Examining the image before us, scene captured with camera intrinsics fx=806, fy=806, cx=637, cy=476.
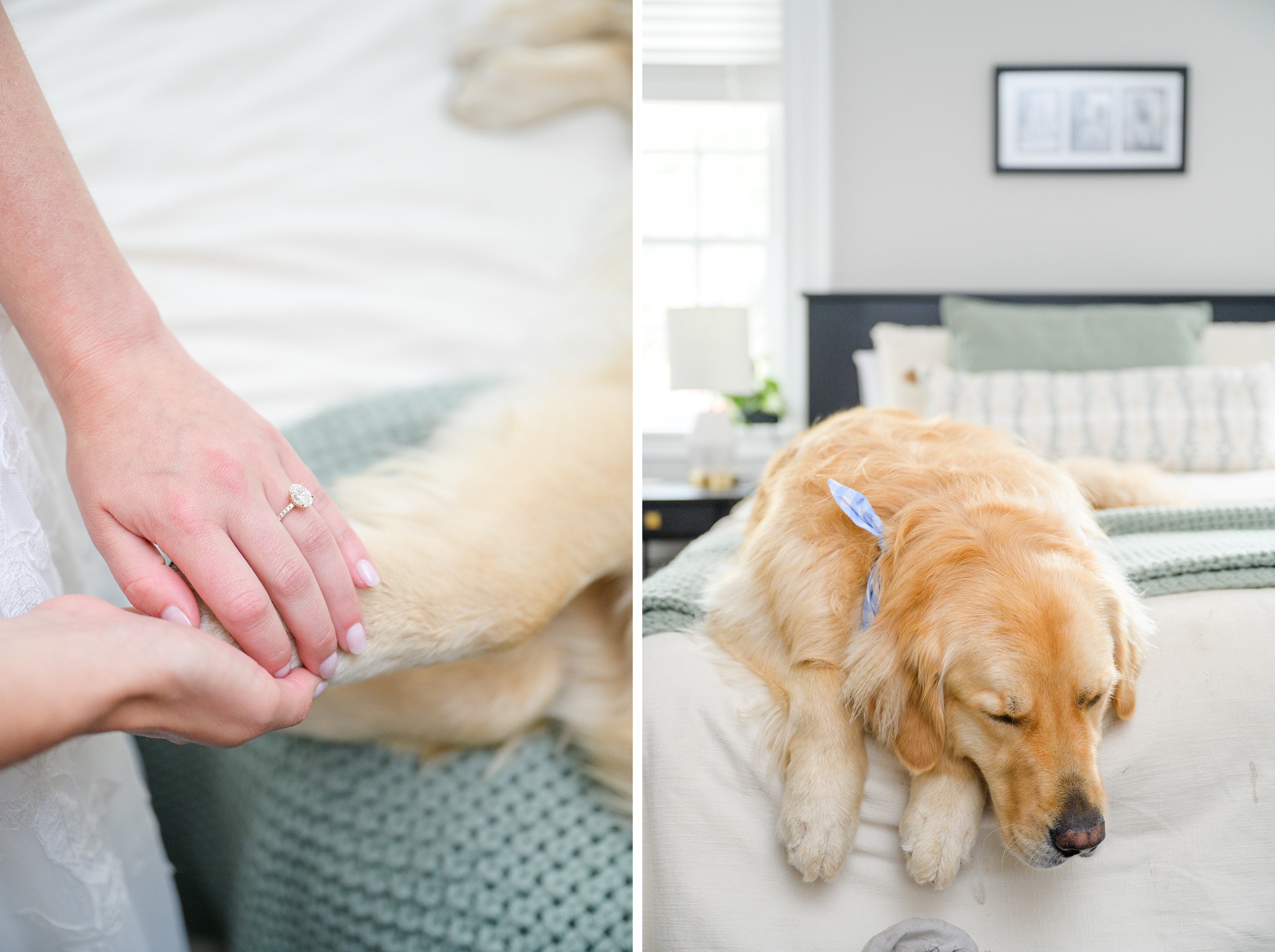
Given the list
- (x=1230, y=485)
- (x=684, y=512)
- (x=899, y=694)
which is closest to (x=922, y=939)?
(x=899, y=694)

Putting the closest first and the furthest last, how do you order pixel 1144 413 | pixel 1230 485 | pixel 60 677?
pixel 60 677, pixel 1230 485, pixel 1144 413

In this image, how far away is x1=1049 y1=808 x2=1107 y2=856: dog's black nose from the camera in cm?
65

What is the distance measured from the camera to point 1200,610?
831 millimetres

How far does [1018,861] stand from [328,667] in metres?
0.62

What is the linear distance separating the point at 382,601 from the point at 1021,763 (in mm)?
537

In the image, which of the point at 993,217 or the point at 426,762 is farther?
the point at 993,217

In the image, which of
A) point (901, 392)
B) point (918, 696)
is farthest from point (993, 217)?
point (918, 696)

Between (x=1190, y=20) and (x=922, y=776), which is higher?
(x=1190, y=20)

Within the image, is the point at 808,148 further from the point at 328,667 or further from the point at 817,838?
the point at 328,667

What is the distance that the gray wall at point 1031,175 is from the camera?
2.59 metres

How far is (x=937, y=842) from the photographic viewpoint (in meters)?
0.70

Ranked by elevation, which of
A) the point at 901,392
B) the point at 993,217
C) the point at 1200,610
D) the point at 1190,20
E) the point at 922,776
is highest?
the point at 1190,20

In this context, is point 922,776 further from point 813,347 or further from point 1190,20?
point 1190,20

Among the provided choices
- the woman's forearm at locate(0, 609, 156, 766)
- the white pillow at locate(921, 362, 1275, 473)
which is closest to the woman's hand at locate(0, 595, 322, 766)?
the woman's forearm at locate(0, 609, 156, 766)
